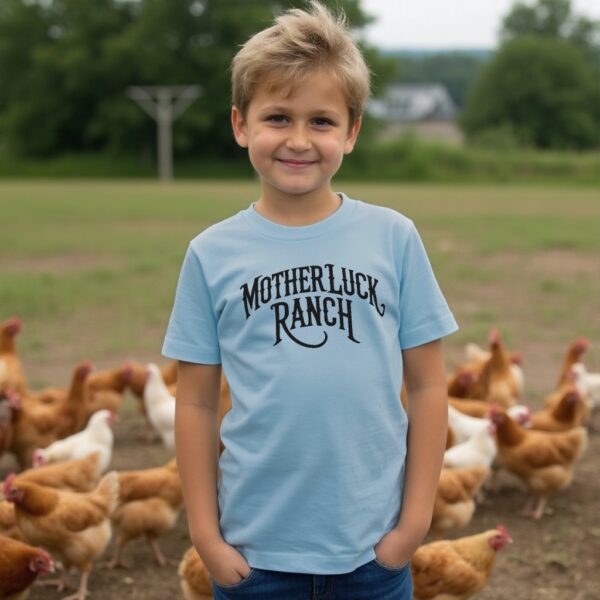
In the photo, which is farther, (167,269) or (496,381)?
(167,269)

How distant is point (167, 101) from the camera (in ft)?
165

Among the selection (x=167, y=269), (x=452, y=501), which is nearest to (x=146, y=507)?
(x=452, y=501)

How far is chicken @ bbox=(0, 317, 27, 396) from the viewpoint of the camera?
610cm

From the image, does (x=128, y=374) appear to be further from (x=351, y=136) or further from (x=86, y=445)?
(x=351, y=136)

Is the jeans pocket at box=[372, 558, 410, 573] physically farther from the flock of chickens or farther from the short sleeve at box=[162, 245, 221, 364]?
the flock of chickens

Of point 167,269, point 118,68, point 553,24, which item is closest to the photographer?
point 167,269

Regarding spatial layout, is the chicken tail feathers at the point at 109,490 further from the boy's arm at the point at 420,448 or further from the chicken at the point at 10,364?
the boy's arm at the point at 420,448

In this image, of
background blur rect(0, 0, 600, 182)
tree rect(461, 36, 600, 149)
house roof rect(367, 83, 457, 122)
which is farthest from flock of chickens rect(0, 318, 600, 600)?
house roof rect(367, 83, 457, 122)

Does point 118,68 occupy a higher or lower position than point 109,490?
lower

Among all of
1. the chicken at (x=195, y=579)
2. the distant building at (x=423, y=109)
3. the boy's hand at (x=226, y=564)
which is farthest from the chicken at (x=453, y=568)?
the distant building at (x=423, y=109)

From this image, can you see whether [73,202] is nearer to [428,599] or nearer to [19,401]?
[19,401]

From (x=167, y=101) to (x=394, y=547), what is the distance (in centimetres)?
5022

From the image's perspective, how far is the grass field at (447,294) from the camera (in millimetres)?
4535

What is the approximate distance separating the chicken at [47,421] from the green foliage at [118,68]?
46.2 metres
